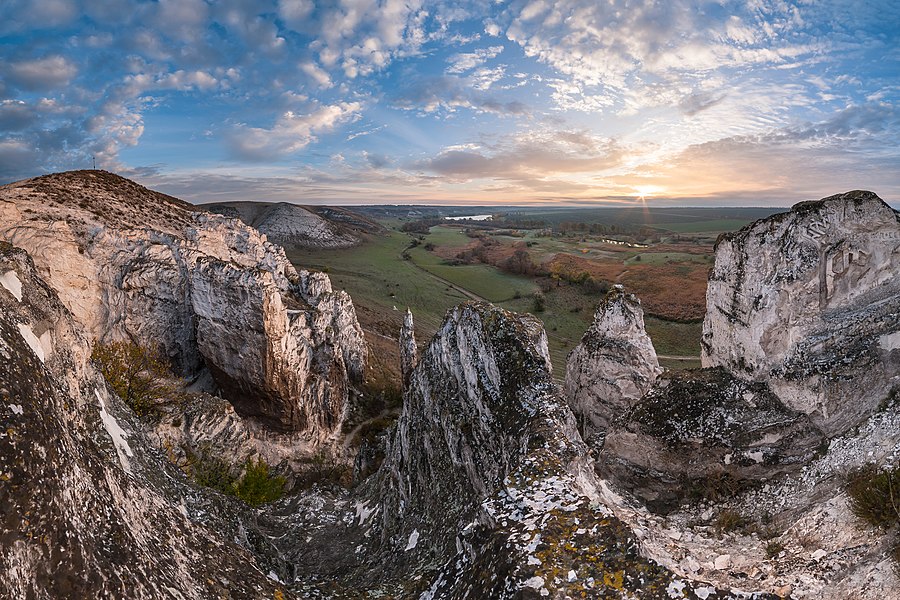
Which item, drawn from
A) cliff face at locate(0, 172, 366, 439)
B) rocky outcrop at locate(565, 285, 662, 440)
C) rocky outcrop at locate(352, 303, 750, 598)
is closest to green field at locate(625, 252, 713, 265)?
rocky outcrop at locate(565, 285, 662, 440)

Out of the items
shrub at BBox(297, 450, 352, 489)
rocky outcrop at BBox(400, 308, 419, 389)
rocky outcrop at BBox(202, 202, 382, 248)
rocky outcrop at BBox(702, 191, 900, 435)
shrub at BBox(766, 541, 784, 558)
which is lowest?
shrub at BBox(297, 450, 352, 489)

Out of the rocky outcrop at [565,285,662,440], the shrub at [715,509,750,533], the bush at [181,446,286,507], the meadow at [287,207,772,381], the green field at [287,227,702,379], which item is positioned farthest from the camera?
the green field at [287,227,702,379]

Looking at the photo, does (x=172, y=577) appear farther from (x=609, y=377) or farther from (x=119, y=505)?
(x=609, y=377)

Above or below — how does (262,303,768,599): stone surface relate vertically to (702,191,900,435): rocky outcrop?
below

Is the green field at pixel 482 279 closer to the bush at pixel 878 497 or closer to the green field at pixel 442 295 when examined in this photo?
the green field at pixel 442 295

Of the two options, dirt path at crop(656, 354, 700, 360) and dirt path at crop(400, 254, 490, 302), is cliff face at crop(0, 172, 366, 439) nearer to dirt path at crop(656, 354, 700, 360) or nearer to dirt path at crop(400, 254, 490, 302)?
dirt path at crop(656, 354, 700, 360)

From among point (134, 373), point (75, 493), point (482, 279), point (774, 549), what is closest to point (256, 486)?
point (134, 373)

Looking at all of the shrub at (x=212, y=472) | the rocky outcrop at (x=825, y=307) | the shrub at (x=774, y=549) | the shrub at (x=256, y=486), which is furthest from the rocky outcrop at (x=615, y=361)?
the shrub at (x=212, y=472)
